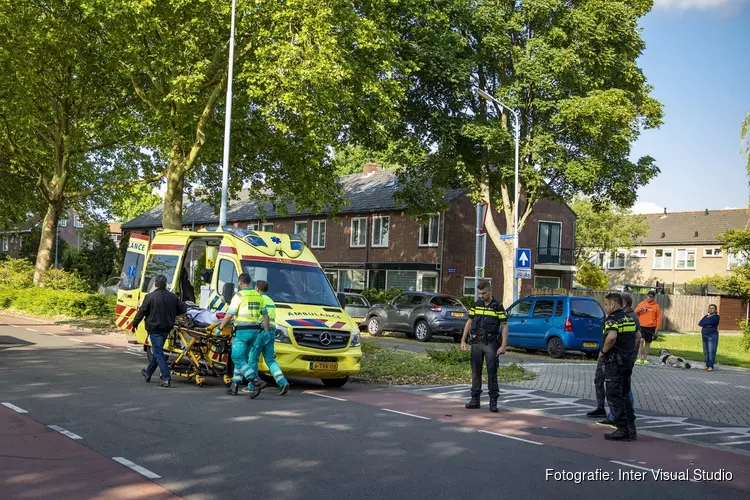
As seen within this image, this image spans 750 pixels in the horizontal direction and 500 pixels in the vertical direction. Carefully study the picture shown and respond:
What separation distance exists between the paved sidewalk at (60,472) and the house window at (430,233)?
114 ft

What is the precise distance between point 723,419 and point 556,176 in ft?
68.2

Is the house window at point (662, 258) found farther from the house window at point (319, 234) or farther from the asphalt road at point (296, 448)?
the asphalt road at point (296, 448)

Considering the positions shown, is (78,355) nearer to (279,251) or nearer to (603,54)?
(279,251)

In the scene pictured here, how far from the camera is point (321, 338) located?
13.2m

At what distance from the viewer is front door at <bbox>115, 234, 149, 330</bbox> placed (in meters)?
17.4

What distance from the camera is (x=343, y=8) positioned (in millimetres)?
22484

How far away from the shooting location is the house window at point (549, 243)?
47500 mm

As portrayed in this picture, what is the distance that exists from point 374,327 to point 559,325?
9.00 meters

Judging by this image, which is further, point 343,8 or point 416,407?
point 343,8

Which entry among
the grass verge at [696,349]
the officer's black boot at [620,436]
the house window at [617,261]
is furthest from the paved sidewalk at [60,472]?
the house window at [617,261]

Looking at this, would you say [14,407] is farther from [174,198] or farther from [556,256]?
[556,256]

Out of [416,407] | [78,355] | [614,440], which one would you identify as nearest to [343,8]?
[78,355]

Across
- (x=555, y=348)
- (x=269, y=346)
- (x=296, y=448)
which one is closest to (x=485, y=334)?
(x=269, y=346)

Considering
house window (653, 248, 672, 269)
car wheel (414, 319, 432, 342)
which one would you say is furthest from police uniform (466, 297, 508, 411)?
house window (653, 248, 672, 269)
